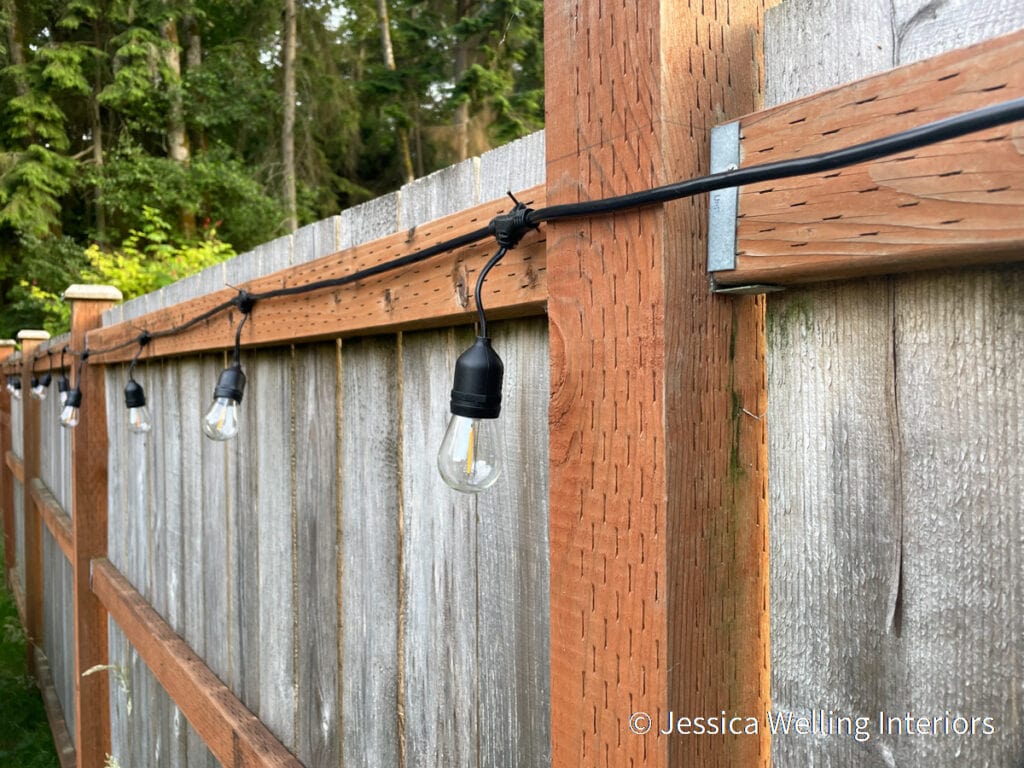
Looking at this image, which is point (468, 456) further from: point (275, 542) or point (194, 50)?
point (194, 50)

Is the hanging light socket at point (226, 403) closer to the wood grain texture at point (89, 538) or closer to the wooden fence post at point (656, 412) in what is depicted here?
the wooden fence post at point (656, 412)

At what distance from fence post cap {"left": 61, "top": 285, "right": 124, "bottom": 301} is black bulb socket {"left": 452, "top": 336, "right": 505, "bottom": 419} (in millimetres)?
3349

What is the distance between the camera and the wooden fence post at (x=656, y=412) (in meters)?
0.68

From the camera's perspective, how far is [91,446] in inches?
142

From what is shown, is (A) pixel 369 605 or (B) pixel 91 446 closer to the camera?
(A) pixel 369 605

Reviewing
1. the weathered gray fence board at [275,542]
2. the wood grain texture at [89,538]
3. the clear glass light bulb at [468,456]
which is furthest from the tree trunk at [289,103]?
the clear glass light bulb at [468,456]

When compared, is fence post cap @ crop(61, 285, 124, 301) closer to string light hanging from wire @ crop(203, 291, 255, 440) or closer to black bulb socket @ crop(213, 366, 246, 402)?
string light hanging from wire @ crop(203, 291, 255, 440)

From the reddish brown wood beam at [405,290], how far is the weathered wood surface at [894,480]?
1.04ft

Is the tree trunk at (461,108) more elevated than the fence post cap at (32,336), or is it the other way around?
the tree trunk at (461,108)

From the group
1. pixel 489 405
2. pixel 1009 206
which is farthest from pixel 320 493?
pixel 1009 206

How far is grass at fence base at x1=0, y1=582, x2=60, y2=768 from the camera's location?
191 inches

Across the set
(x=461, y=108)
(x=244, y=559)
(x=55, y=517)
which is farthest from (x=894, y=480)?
(x=461, y=108)

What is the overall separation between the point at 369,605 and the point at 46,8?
14573 mm

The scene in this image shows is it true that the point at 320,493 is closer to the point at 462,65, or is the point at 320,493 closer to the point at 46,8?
the point at 462,65
